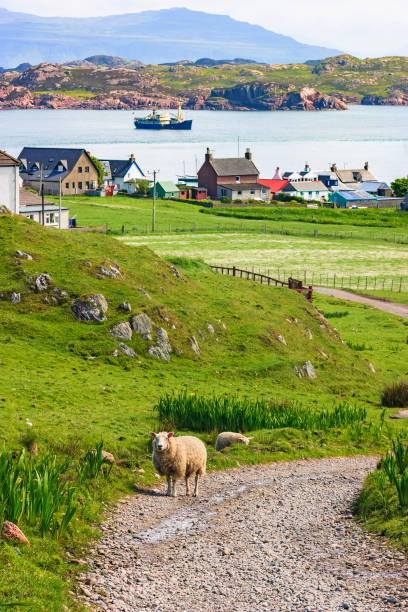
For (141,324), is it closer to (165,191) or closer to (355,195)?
(165,191)

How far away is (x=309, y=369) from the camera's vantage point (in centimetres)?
3941

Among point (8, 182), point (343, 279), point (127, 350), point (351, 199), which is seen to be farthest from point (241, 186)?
point (127, 350)

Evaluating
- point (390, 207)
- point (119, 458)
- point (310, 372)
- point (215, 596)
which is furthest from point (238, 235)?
point (215, 596)

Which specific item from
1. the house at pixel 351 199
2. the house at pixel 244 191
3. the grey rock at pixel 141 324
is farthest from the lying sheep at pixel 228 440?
the house at pixel 351 199

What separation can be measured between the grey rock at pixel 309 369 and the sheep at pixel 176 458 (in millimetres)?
19163

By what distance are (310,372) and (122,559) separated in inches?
971

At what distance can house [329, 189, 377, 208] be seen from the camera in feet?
629

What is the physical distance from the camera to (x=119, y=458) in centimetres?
2234

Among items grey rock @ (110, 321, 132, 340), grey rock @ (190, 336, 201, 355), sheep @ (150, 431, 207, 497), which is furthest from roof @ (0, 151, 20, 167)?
sheep @ (150, 431, 207, 497)

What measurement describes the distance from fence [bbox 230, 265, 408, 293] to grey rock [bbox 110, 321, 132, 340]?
50846 mm

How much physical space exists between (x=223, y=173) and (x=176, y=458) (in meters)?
172

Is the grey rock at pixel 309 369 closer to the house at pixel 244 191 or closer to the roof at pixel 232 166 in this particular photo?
the house at pixel 244 191

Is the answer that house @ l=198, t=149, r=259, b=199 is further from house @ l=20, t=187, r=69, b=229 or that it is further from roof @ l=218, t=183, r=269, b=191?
house @ l=20, t=187, r=69, b=229

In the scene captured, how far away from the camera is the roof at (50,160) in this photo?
166750mm
